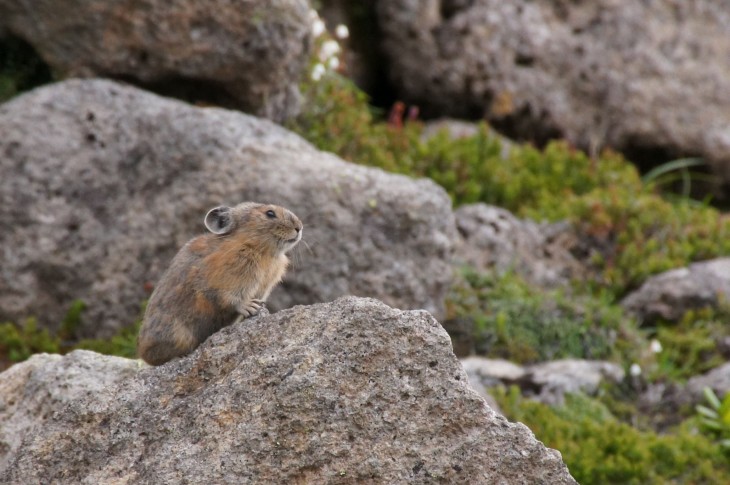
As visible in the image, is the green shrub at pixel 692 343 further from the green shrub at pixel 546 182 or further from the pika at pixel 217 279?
the pika at pixel 217 279

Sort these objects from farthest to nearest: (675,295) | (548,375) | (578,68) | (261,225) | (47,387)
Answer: (578,68) < (675,295) < (548,375) < (261,225) < (47,387)

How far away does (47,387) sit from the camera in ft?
19.3

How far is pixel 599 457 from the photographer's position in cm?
918

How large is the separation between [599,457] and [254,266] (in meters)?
4.19

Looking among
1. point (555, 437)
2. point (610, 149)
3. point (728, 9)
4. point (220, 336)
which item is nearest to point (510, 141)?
point (610, 149)

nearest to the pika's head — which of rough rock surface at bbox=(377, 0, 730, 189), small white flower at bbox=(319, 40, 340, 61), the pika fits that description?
the pika

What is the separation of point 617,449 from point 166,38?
5.79m

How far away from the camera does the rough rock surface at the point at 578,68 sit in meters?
15.3

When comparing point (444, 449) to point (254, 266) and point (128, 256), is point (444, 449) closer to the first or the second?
point (254, 266)

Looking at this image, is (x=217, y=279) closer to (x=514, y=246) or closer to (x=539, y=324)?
(x=539, y=324)

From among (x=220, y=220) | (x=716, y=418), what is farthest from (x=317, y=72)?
(x=220, y=220)

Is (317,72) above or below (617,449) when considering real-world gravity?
above

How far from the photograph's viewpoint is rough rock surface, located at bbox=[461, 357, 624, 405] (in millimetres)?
10305

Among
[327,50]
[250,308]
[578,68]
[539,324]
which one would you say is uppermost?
[250,308]
